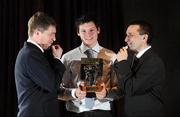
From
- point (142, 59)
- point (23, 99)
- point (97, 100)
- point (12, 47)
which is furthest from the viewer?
point (12, 47)

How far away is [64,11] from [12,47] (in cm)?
59

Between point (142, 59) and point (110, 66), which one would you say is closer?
point (142, 59)

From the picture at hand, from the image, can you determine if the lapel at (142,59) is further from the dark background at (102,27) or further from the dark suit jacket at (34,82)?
the dark background at (102,27)

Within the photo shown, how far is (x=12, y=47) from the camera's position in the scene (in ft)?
11.2

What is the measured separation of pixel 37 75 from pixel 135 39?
75cm

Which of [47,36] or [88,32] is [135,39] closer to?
[88,32]

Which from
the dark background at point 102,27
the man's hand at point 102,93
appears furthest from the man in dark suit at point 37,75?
the dark background at point 102,27

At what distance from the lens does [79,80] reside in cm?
268

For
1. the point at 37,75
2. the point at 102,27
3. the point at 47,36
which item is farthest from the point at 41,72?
the point at 102,27

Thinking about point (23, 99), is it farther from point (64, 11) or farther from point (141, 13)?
point (141, 13)

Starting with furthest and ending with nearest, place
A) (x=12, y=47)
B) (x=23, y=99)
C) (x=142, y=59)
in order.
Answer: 1. (x=12, y=47)
2. (x=142, y=59)
3. (x=23, y=99)

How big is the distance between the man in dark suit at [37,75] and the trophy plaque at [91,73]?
0.16m

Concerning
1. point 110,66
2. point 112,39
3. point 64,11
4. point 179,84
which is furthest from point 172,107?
point 64,11

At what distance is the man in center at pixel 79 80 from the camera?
8.68ft
